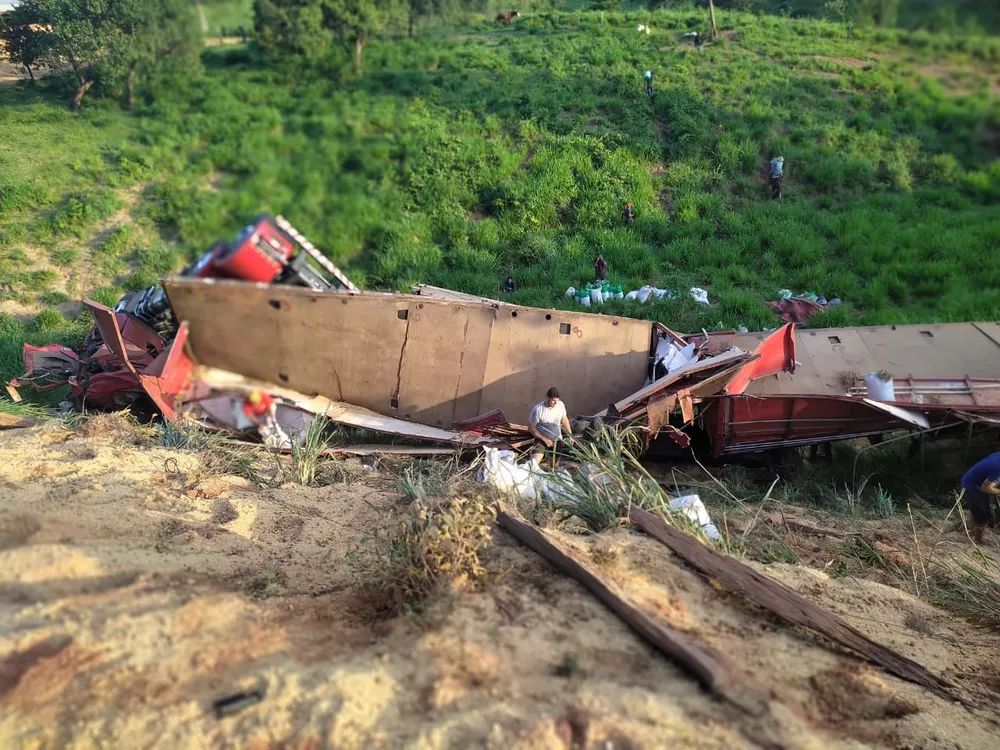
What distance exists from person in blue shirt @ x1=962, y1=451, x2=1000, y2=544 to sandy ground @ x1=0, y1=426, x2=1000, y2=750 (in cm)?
130

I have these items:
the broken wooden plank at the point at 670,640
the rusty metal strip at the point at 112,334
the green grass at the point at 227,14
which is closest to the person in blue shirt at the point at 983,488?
the broken wooden plank at the point at 670,640

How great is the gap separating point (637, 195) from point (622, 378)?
21.0 feet

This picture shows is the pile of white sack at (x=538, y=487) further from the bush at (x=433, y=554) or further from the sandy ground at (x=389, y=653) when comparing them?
the bush at (x=433, y=554)

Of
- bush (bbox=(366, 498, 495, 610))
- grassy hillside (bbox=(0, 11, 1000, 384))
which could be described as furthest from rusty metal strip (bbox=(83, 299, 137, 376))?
bush (bbox=(366, 498, 495, 610))

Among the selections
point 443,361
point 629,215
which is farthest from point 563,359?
point 629,215

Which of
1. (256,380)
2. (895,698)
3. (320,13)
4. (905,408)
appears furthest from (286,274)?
(905,408)

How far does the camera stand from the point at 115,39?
436 cm

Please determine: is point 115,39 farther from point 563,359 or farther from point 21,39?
point 563,359

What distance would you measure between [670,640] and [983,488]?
11.2ft

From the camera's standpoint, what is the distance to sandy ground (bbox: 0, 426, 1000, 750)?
200 cm

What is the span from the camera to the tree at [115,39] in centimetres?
388

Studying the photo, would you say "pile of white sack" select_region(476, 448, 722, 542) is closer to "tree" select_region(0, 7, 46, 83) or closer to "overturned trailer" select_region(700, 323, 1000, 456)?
"overturned trailer" select_region(700, 323, 1000, 456)

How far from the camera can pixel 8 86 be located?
242 inches

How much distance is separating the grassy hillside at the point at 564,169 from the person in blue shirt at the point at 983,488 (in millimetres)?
2965
